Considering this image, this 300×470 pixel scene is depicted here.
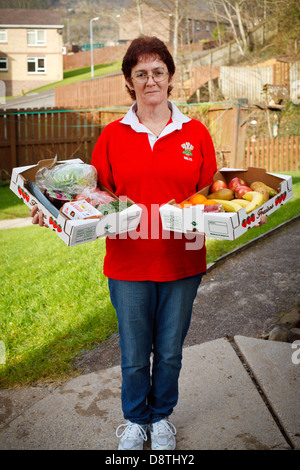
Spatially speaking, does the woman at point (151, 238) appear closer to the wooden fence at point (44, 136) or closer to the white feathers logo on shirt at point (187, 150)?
the white feathers logo on shirt at point (187, 150)

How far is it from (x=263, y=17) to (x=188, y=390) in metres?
31.6

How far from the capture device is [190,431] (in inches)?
113

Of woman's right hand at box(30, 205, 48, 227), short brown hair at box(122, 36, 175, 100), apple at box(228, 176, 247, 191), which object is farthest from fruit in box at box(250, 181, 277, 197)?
woman's right hand at box(30, 205, 48, 227)

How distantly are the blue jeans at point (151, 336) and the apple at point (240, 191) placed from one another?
55 centimetres

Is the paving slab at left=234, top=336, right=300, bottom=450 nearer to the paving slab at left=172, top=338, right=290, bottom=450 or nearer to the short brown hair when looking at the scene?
the paving slab at left=172, top=338, right=290, bottom=450

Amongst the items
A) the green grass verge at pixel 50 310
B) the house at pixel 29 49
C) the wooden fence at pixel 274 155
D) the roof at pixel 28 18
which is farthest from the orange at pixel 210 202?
the roof at pixel 28 18

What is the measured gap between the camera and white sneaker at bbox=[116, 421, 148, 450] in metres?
2.70

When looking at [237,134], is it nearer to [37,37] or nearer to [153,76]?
[153,76]

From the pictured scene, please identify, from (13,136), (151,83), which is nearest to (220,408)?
(151,83)

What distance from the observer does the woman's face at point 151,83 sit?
8.31ft

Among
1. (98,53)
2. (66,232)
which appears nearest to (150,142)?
(66,232)

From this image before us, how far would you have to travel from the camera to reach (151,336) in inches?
106

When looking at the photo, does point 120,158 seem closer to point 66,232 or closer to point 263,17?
point 66,232

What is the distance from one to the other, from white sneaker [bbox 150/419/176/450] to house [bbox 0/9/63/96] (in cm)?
4983
